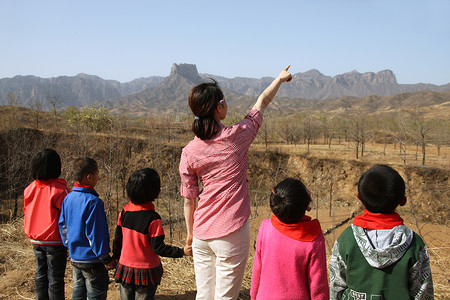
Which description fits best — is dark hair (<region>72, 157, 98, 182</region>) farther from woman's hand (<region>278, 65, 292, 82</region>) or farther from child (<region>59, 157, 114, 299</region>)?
woman's hand (<region>278, 65, 292, 82</region>)

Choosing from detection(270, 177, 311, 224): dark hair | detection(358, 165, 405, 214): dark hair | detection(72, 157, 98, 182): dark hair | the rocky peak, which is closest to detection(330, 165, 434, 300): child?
detection(358, 165, 405, 214): dark hair

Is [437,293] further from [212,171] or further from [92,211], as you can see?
[92,211]

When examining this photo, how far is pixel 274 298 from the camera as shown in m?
1.61

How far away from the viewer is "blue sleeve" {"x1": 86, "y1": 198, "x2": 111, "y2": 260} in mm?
2131

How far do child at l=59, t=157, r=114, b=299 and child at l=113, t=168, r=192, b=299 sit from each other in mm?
170

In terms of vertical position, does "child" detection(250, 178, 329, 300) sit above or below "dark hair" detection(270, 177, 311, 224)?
below

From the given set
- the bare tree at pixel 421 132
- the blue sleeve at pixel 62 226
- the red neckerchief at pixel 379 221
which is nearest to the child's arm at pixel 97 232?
the blue sleeve at pixel 62 226

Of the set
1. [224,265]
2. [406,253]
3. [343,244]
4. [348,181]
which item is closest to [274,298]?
[224,265]

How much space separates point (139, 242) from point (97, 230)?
347 millimetres

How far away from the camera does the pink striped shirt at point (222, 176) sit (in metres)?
1.74

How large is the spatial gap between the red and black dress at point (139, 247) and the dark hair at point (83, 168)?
0.44 m

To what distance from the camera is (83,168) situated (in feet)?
7.32

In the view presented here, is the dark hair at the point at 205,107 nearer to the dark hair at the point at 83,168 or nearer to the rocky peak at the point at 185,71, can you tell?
the dark hair at the point at 83,168

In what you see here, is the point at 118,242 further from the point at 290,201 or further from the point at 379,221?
the point at 379,221
